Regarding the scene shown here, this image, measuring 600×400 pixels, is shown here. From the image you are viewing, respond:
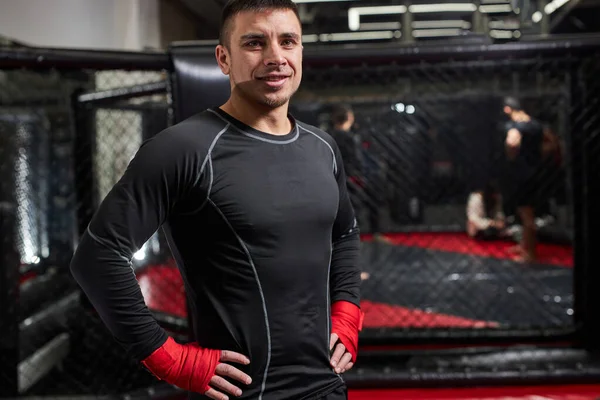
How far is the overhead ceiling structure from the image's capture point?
9219mm

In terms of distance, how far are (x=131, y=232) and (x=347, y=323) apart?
551 millimetres

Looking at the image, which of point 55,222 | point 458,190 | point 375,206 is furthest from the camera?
point 458,190

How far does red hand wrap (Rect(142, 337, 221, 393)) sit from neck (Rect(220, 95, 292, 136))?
0.47m

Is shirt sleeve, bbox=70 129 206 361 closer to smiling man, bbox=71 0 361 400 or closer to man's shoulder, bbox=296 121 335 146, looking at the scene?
smiling man, bbox=71 0 361 400

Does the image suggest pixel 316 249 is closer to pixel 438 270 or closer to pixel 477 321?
pixel 477 321

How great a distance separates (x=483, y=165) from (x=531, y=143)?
137 centimetres

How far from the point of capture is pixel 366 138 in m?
5.05

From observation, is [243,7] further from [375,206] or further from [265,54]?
[375,206]

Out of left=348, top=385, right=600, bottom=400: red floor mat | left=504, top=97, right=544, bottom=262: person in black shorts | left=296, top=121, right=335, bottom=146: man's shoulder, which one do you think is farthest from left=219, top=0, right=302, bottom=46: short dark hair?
left=504, top=97, right=544, bottom=262: person in black shorts

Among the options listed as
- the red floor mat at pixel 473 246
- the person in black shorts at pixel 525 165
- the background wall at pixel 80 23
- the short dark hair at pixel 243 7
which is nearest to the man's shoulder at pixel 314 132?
the short dark hair at pixel 243 7

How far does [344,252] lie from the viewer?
4.68 ft

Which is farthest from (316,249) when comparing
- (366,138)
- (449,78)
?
(366,138)

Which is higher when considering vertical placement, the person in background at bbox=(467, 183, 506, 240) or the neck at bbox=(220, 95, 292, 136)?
the neck at bbox=(220, 95, 292, 136)

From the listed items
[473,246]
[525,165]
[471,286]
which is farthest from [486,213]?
[471,286]
